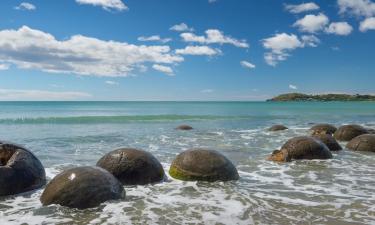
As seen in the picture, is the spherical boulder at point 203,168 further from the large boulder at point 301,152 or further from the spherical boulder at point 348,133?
the spherical boulder at point 348,133

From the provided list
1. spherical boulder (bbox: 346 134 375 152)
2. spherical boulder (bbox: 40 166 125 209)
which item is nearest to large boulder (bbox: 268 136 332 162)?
spherical boulder (bbox: 346 134 375 152)

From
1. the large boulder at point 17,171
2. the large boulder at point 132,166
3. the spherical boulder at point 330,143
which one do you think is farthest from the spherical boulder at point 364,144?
the large boulder at point 17,171

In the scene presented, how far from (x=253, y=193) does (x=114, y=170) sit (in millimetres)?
3245

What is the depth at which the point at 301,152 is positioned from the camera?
13602 millimetres

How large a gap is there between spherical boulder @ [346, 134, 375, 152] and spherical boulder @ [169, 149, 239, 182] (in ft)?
26.0

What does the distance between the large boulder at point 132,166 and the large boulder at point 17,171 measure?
1520mm

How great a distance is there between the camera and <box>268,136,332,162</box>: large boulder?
530 inches

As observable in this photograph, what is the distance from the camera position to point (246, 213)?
24.0ft

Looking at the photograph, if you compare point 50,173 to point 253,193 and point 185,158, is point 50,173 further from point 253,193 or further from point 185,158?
point 253,193

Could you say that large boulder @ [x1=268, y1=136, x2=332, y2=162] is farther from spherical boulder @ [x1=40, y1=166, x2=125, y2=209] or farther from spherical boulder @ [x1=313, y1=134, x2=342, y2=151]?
spherical boulder @ [x1=40, y1=166, x2=125, y2=209]

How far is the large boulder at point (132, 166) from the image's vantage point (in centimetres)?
945

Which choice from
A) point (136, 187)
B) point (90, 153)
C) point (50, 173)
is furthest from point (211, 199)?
point (90, 153)

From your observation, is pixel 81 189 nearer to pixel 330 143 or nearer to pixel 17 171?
pixel 17 171

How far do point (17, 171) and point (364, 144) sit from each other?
13007mm
